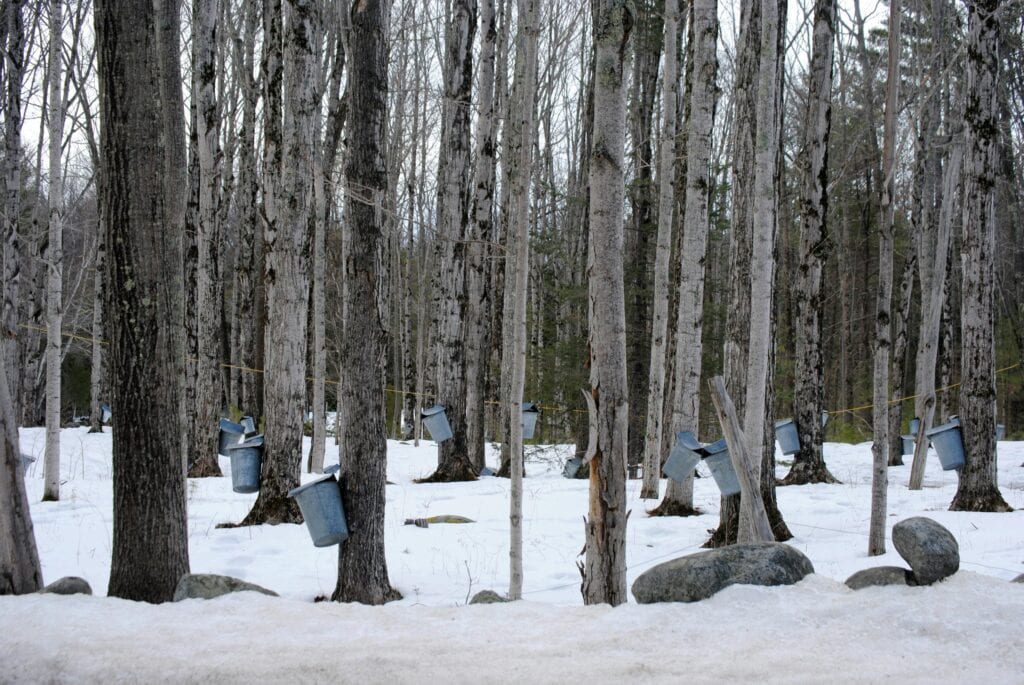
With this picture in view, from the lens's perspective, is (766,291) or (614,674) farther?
(766,291)

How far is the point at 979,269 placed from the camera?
7.90m

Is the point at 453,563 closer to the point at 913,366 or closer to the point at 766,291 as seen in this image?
the point at 766,291

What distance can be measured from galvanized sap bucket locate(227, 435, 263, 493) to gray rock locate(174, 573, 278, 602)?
285 centimetres

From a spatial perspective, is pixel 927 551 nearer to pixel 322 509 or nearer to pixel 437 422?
pixel 322 509

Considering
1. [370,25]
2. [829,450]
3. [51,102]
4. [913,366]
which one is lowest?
[829,450]

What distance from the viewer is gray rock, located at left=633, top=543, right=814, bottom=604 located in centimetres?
379

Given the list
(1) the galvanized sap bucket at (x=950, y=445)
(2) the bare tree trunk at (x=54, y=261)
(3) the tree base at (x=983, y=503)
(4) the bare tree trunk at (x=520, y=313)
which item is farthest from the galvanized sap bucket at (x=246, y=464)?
(3) the tree base at (x=983, y=503)

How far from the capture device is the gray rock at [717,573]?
12.5 feet

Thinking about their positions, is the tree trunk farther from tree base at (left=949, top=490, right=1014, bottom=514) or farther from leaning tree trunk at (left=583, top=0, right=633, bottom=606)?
tree base at (left=949, top=490, right=1014, bottom=514)

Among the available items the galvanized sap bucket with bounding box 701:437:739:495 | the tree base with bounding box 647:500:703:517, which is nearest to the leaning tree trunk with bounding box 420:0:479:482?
the tree base with bounding box 647:500:703:517

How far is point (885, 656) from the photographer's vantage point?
3.00m

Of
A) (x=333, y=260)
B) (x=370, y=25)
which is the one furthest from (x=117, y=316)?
(x=333, y=260)

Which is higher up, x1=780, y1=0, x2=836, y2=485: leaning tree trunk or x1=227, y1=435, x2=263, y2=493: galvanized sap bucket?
x1=780, y1=0, x2=836, y2=485: leaning tree trunk

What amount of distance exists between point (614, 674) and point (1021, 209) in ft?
54.7
